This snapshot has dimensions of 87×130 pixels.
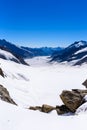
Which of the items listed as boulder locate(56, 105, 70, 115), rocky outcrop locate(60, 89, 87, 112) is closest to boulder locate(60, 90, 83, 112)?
rocky outcrop locate(60, 89, 87, 112)

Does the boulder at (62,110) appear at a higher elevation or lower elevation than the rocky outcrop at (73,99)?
lower

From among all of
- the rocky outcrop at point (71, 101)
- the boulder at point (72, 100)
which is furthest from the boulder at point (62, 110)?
the boulder at point (72, 100)

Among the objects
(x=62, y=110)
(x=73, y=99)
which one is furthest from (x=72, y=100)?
(x=62, y=110)

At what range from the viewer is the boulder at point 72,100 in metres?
32.2

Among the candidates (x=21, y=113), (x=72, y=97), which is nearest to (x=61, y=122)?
(x=21, y=113)

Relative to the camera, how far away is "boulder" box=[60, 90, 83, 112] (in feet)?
106

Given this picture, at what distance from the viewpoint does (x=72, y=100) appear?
32938mm

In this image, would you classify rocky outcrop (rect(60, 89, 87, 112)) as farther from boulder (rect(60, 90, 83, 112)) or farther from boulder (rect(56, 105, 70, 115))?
boulder (rect(56, 105, 70, 115))

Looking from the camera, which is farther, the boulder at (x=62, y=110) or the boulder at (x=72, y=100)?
the boulder at (x=62, y=110)

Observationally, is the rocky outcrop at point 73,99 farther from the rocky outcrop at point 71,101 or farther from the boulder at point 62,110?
the boulder at point 62,110

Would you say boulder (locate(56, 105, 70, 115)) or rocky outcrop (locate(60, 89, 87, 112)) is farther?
boulder (locate(56, 105, 70, 115))

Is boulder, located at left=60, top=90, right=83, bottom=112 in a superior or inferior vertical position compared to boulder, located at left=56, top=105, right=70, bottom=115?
superior

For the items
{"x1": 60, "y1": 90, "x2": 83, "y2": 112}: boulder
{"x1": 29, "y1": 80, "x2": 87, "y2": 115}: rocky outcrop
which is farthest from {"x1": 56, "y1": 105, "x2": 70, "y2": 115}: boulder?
{"x1": 60, "y1": 90, "x2": 83, "y2": 112}: boulder

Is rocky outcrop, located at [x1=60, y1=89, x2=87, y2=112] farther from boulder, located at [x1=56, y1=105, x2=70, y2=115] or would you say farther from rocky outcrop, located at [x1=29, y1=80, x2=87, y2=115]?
boulder, located at [x1=56, y1=105, x2=70, y2=115]
